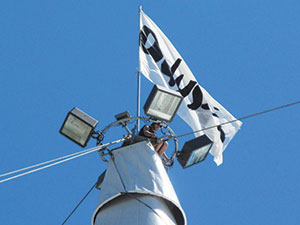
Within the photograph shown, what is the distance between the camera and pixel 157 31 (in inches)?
694

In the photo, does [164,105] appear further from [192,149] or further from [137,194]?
[137,194]

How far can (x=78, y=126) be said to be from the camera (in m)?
10.6

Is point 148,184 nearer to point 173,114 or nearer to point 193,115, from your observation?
point 173,114

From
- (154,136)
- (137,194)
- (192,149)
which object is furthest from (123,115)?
(137,194)

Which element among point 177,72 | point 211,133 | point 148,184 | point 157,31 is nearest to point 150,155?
point 148,184

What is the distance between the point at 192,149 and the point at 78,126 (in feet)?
6.92

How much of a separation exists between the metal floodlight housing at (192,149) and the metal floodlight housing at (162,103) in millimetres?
916

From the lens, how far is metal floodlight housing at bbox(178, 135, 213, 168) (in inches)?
445

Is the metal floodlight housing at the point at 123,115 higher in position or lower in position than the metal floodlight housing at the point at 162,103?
lower

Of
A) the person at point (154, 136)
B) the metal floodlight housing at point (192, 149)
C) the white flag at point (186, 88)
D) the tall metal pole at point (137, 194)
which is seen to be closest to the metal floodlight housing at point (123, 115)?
the person at point (154, 136)

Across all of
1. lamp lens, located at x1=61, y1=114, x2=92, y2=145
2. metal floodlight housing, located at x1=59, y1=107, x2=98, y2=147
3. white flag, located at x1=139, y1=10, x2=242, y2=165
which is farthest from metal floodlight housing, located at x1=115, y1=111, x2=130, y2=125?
white flag, located at x1=139, y1=10, x2=242, y2=165

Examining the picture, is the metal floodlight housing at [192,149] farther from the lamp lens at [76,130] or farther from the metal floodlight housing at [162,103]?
the lamp lens at [76,130]

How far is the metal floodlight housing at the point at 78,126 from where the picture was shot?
10.5 meters

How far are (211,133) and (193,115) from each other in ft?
2.11
